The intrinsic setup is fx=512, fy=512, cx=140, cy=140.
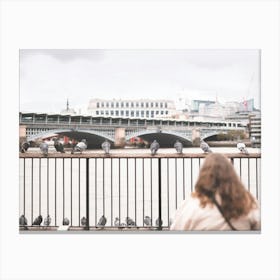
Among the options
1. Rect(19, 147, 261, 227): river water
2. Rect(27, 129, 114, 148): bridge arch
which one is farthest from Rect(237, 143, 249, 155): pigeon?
Rect(27, 129, 114, 148): bridge arch

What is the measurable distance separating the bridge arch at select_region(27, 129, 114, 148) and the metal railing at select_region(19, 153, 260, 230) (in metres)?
0.11

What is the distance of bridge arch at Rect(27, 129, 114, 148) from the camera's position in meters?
4.05

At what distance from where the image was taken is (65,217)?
4.06 meters

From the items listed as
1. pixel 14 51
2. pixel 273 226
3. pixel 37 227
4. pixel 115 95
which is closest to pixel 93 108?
pixel 115 95

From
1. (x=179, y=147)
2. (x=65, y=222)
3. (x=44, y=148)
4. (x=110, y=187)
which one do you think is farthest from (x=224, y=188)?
(x=44, y=148)

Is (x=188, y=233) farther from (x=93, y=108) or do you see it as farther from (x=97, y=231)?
(x=93, y=108)

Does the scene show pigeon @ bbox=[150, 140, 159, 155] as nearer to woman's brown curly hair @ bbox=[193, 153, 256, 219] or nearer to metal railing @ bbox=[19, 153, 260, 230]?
metal railing @ bbox=[19, 153, 260, 230]

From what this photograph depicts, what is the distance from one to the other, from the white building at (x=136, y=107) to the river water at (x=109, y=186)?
291 mm

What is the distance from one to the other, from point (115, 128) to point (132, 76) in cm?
43

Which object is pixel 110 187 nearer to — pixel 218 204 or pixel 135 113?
pixel 135 113

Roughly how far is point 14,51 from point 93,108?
2.47 feet
